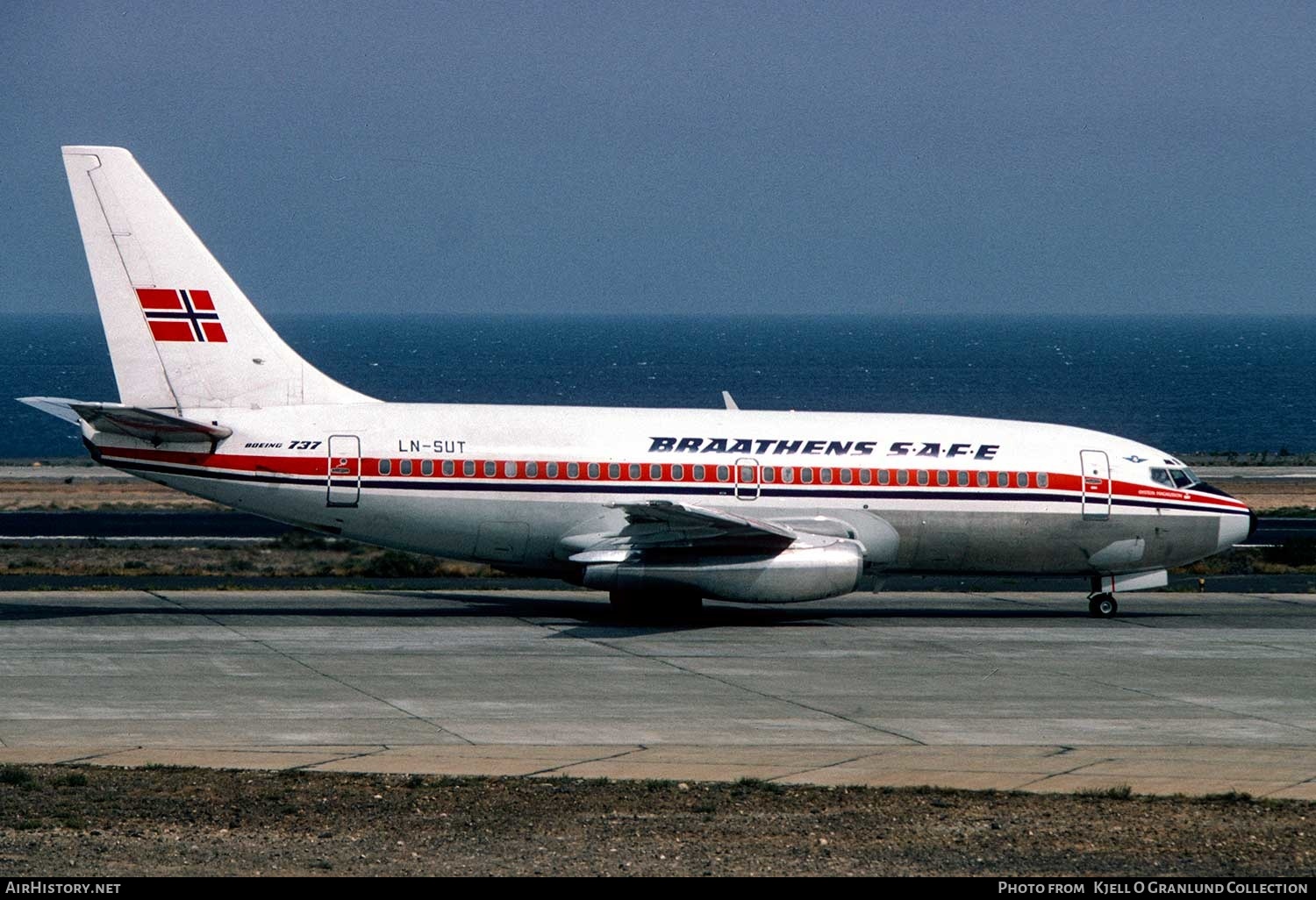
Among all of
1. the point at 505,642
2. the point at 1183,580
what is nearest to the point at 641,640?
the point at 505,642

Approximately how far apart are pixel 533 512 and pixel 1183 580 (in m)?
19.0

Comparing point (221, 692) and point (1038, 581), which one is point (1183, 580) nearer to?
point (1038, 581)

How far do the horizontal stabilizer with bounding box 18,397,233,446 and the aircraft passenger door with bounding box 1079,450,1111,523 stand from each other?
17.0 m

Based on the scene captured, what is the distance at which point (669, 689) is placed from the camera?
83.8 ft

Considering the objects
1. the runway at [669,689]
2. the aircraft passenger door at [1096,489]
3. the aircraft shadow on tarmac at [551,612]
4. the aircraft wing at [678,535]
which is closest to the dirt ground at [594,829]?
the runway at [669,689]

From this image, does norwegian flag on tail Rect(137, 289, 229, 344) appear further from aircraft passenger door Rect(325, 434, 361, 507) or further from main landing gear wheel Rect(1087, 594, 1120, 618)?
main landing gear wheel Rect(1087, 594, 1120, 618)

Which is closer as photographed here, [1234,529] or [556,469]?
[556,469]

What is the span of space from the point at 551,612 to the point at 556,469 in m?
3.48

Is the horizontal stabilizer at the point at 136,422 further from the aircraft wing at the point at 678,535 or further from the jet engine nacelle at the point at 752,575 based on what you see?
the jet engine nacelle at the point at 752,575

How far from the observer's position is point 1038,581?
43.0 metres

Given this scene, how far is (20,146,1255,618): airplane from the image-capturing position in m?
31.9

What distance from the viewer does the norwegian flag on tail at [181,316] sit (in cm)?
3222

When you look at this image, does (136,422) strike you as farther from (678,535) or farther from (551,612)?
(678,535)

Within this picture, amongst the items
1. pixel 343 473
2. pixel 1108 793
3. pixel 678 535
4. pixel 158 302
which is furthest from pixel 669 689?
pixel 158 302
